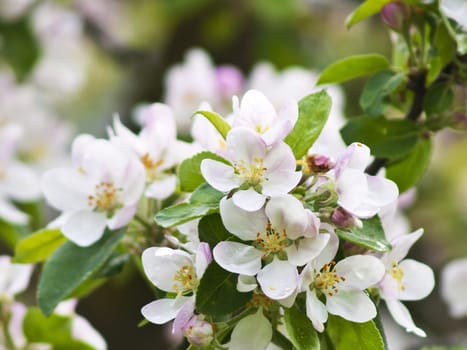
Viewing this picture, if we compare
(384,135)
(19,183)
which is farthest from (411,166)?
(19,183)

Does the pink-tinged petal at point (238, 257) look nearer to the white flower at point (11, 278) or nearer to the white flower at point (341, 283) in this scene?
the white flower at point (341, 283)

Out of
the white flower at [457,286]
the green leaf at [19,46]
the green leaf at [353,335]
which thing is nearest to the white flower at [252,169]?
the green leaf at [353,335]

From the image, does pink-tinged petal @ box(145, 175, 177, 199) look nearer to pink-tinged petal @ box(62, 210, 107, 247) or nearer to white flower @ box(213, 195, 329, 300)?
pink-tinged petal @ box(62, 210, 107, 247)

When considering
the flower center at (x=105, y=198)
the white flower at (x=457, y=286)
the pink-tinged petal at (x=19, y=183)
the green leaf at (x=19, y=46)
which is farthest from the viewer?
the green leaf at (x=19, y=46)

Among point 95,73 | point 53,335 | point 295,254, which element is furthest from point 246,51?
point 295,254

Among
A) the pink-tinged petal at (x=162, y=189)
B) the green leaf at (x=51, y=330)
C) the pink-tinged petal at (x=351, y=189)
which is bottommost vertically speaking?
the green leaf at (x=51, y=330)

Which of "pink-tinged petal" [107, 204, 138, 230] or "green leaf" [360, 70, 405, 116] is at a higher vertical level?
"green leaf" [360, 70, 405, 116]

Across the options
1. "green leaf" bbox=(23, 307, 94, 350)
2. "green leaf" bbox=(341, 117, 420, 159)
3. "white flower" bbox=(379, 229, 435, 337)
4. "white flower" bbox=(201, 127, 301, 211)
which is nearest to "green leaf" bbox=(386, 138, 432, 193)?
"green leaf" bbox=(341, 117, 420, 159)
